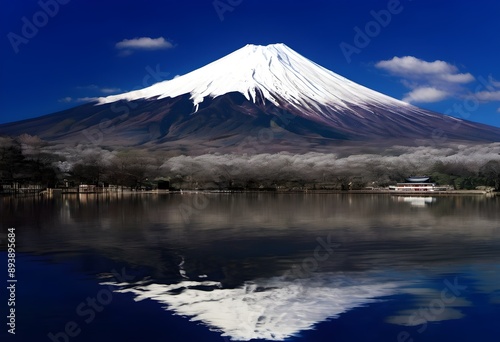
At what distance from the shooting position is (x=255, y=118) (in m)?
87.5

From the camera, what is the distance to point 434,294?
25.9 ft

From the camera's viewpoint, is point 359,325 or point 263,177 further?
point 263,177

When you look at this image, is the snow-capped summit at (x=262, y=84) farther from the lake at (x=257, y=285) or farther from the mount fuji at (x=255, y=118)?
the lake at (x=257, y=285)

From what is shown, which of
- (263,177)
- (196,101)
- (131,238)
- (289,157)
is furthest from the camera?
(196,101)

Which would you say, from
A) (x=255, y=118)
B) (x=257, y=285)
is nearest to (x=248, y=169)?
(x=255, y=118)

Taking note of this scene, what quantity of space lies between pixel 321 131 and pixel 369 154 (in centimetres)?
1721

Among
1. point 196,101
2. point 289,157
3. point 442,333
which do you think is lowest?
point 442,333

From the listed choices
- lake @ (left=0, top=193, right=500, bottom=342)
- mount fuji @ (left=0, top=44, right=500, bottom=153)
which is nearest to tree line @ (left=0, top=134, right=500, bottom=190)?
mount fuji @ (left=0, top=44, right=500, bottom=153)

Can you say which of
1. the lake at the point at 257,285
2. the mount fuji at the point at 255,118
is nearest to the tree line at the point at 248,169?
the mount fuji at the point at 255,118

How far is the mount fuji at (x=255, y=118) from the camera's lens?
81625mm

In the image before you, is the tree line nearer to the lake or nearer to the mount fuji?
the mount fuji

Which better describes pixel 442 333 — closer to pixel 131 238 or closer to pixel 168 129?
pixel 131 238

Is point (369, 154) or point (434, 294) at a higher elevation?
point (369, 154)

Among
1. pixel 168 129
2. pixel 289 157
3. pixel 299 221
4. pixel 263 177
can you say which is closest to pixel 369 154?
pixel 289 157
